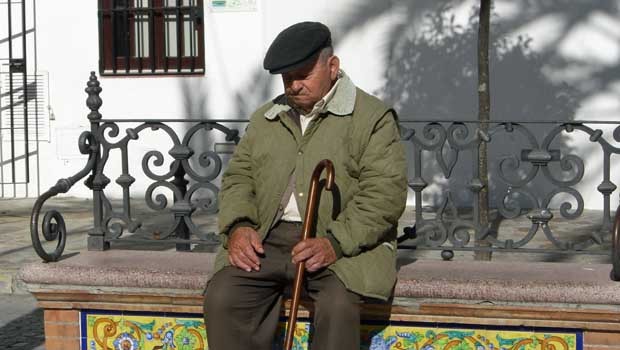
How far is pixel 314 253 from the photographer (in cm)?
411

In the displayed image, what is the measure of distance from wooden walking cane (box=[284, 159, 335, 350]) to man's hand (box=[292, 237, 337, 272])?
27 mm

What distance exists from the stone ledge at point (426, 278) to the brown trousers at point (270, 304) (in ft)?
1.38

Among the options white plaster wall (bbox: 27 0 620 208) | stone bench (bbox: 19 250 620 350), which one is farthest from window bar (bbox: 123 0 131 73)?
stone bench (bbox: 19 250 620 350)

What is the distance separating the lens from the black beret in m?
4.25

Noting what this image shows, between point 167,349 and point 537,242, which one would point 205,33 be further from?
point 167,349

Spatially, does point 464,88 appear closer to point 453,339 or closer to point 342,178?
point 453,339

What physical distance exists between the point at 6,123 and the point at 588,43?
22.7ft

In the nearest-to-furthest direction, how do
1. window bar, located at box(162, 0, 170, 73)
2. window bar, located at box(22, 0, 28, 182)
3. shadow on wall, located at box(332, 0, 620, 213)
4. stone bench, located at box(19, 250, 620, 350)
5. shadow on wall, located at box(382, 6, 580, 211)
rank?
1. stone bench, located at box(19, 250, 620, 350)
2. shadow on wall, located at box(332, 0, 620, 213)
3. shadow on wall, located at box(382, 6, 580, 211)
4. window bar, located at box(162, 0, 170, 73)
5. window bar, located at box(22, 0, 28, 182)

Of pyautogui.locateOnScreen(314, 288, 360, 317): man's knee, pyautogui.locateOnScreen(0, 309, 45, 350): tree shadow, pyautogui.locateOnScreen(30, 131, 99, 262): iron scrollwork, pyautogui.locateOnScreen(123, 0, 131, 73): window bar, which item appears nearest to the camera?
pyautogui.locateOnScreen(314, 288, 360, 317): man's knee

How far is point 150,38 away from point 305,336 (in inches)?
335

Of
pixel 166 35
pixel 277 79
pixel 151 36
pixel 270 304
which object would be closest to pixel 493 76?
pixel 277 79

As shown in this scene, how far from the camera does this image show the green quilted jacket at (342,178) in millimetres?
4195

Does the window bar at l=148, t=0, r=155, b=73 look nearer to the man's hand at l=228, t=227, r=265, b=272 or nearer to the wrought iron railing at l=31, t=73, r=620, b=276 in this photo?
the wrought iron railing at l=31, t=73, r=620, b=276

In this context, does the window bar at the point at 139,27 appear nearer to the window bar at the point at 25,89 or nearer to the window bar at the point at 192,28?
the window bar at the point at 192,28
